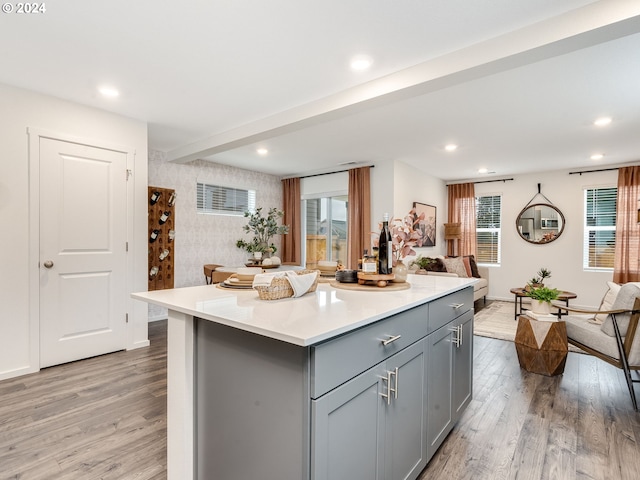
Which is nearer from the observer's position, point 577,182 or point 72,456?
point 72,456

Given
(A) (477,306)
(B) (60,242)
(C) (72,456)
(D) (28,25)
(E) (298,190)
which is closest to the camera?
(C) (72,456)

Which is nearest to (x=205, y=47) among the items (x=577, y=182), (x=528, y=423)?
(x=528, y=423)

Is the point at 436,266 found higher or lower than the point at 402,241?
lower

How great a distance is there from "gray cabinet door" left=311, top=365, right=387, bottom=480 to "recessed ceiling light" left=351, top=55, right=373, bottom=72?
207cm

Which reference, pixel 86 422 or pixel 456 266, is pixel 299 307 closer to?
pixel 86 422

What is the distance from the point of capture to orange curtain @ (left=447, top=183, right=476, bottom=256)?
23.7ft

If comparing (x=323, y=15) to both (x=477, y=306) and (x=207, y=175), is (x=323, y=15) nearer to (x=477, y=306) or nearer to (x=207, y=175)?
(x=207, y=175)

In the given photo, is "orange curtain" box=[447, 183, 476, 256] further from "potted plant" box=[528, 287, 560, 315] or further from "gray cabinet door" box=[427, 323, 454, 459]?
"gray cabinet door" box=[427, 323, 454, 459]

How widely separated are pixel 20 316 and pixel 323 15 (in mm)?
3393

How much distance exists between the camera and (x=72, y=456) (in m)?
1.86

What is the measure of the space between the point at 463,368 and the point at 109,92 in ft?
11.7

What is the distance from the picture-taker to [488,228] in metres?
7.18

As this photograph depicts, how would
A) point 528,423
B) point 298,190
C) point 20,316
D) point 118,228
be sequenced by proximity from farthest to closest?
point 298,190
point 118,228
point 20,316
point 528,423

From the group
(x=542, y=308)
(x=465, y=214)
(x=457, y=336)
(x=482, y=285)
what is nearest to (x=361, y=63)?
(x=457, y=336)
